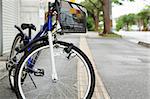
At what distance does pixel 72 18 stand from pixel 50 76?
785mm

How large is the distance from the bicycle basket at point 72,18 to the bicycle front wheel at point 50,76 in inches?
10.7

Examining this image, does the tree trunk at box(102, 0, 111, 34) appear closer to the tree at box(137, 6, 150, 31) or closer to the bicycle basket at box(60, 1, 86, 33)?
the bicycle basket at box(60, 1, 86, 33)

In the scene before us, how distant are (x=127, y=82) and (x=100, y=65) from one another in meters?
3.18

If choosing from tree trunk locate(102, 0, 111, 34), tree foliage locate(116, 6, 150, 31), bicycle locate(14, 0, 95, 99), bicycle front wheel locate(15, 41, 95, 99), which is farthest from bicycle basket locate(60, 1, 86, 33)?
tree foliage locate(116, 6, 150, 31)

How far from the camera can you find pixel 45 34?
4957 mm

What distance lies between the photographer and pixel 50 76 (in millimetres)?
4965

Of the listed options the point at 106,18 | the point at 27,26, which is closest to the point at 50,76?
the point at 27,26

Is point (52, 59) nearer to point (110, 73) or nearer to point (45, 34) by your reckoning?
point (45, 34)

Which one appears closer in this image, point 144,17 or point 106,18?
point 106,18

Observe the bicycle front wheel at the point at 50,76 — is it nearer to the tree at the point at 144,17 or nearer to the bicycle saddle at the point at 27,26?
the bicycle saddle at the point at 27,26

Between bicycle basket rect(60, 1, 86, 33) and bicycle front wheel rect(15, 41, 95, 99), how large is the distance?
272mm

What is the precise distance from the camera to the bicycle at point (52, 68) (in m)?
4.70

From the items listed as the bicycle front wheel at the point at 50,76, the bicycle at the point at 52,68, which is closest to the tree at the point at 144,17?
the bicycle front wheel at the point at 50,76

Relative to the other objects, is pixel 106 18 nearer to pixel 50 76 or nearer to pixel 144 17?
pixel 50 76
